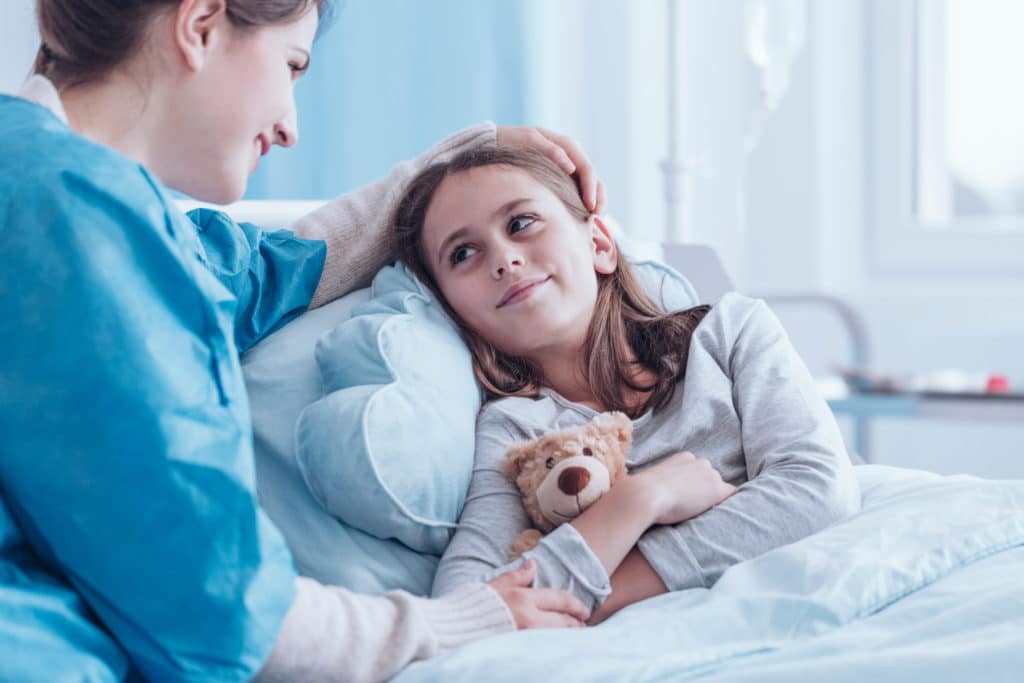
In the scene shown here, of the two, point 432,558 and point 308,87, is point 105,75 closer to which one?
point 432,558

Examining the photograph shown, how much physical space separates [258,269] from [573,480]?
0.45 meters

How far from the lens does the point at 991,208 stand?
288 cm

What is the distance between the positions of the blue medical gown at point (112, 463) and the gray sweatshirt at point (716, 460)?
302 millimetres

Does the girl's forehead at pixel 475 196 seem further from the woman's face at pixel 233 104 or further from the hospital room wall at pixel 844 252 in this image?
the hospital room wall at pixel 844 252

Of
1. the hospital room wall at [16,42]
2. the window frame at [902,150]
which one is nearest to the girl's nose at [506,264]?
the hospital room wall at [16,42]

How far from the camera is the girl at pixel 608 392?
1.01m

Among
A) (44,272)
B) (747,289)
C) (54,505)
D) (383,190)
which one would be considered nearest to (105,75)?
(44,272)

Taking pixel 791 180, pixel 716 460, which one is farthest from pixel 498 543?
pixel 791 180

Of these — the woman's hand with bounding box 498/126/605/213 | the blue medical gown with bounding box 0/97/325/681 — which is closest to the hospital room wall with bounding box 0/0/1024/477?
the woman's hand with bounding box 498/126/605/213

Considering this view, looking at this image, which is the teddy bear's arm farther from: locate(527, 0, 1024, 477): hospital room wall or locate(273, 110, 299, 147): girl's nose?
locate(527, 0, 1024, 477): hospital room wall

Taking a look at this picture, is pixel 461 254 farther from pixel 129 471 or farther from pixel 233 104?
pixel 129 471

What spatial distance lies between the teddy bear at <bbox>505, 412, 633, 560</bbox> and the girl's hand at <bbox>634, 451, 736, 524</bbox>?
4cm

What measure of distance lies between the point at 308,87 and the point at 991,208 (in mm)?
1731

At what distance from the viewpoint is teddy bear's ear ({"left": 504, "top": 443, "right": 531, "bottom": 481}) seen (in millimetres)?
1084
